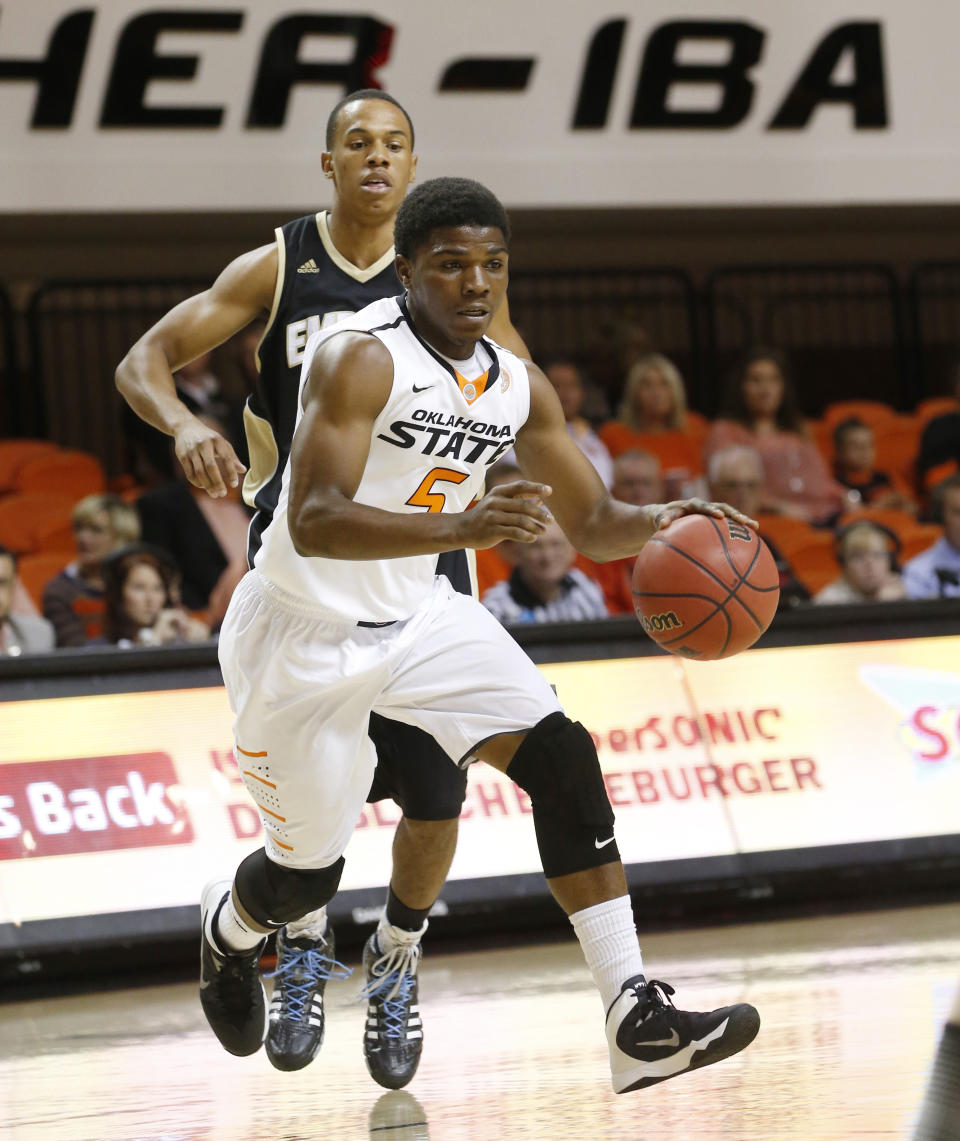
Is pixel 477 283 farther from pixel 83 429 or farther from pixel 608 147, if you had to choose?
pixel 83 429

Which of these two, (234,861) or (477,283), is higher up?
(477,283)

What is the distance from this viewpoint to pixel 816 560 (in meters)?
8.05

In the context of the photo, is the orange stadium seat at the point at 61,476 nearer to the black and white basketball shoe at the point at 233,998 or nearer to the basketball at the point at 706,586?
the black and white basketball shoe at the point at 233,998

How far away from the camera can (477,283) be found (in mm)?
3227

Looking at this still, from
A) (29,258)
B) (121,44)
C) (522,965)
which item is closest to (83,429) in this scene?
(29,258)

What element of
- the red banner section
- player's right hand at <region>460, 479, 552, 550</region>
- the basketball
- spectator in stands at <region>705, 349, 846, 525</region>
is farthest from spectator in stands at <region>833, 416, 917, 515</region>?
player's right hand at <region>460, 479, 552, 550</region>

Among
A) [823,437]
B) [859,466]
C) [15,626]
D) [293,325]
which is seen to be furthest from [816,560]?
[293,325]

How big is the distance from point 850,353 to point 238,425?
5.99 metres

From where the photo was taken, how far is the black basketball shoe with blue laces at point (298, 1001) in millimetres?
3877

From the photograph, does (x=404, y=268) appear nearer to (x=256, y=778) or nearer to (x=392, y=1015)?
(x=256, y=778)

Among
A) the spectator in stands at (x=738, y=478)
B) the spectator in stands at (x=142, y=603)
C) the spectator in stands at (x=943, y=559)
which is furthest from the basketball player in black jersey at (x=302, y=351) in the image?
the spectator in stands at (x=738, y=478)

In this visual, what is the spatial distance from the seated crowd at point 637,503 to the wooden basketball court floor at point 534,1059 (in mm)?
1384

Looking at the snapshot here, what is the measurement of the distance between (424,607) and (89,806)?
2.38 metres

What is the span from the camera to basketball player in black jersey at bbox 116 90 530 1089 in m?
3.88
